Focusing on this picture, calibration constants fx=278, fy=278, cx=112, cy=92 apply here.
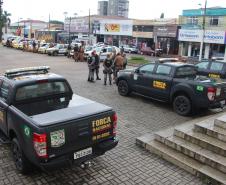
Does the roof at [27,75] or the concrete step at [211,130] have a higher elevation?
the roof at [27,75]

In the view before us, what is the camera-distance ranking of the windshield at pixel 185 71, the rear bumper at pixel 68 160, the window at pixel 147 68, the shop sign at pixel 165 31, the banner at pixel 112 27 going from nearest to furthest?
the rear bumper at pixel 68 160 → the windshield at pixel 185 71 → the window at pixel 147 68 → the shop sign at pixel 165 31 → the banner at pixel 112 27

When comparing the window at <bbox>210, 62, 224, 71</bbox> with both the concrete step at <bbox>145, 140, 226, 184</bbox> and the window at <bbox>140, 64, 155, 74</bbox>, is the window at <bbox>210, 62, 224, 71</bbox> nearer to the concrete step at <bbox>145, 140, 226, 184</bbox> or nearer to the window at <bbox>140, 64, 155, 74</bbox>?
the window at <bbox>140, 64, 155, 74</bbox>

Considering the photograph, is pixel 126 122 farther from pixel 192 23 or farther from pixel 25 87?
pixel 192 23

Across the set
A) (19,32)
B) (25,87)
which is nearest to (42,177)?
(25,87)

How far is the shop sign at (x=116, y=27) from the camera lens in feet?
177

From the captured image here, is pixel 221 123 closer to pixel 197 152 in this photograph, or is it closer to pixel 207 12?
pixel 197 152

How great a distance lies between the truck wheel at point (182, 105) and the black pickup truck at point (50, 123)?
4347mm

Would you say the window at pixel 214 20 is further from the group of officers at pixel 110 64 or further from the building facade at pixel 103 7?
the building facade at pixel 103 7

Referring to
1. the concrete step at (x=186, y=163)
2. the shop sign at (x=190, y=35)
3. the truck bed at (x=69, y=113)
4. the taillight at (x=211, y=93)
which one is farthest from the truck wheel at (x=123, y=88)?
the shop sign at (x=190, y=35)

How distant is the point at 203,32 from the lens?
128ft

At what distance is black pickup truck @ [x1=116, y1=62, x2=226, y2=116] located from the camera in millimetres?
8773

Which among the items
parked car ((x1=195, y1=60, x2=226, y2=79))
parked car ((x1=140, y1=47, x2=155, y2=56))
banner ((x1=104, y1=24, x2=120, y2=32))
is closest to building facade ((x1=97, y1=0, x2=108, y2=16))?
banner ((x1=104, y1=24, x2=120, y2=32))

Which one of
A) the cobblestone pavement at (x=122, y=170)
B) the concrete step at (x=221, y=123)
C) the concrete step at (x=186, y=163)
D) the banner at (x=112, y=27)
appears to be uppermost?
the banner at (x=112, y=27)

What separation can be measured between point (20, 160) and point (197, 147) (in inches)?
146
